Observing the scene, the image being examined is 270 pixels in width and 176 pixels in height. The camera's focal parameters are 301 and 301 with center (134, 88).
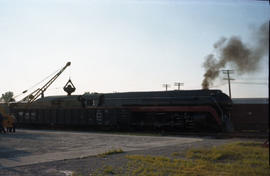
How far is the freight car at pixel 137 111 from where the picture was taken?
946 inches

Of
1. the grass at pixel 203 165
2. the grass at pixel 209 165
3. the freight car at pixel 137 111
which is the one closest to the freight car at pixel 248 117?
the freight car at pixel 137 111

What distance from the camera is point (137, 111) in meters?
A: 27.4

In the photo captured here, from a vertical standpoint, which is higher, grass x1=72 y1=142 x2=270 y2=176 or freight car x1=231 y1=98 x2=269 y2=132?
freight car x1=231 y1=98 x2=269 y2=132

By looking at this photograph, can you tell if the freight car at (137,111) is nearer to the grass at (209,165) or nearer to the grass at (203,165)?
the grass at (209,165)

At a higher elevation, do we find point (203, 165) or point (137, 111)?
point (137, 111)

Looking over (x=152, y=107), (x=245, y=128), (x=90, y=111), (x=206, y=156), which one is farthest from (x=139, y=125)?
(x=206, y=156)

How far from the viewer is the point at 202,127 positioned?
24703 millimetres

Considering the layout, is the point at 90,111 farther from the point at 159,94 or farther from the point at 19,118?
the point at 19,118

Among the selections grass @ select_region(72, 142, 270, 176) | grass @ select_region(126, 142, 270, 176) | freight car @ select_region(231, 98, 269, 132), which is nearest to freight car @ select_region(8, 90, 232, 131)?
freight car @ select_region(231, 98, 269, 132)

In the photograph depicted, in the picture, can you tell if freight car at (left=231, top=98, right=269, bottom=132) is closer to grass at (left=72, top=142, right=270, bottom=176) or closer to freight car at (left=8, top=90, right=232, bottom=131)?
freight car at (left=8, top=90, right=232, bottom=131)

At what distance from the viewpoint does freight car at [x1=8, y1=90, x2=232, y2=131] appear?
24039 mm

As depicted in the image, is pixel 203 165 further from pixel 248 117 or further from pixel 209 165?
pixel 248 117

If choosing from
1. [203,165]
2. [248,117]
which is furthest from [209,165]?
[248,117]

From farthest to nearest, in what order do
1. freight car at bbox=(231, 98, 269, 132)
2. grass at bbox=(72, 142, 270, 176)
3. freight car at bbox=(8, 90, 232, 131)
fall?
freight car at bbox=(231, 98, 269, 132), freight car at bbox=(8, 90, 232, 131), grass at bbox=(72, 142, 270, 176)
